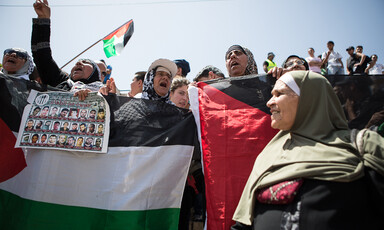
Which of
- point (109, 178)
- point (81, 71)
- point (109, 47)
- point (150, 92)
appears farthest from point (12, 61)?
point (109, 47)

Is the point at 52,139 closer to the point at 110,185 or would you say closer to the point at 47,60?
the point at 110,185

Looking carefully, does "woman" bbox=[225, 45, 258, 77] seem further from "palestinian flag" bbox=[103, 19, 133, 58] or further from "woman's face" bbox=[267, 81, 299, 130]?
"palestinian flag" bbox=[103, 19, 133, 58]

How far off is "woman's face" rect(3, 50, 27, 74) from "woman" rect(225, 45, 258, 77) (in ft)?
8.39

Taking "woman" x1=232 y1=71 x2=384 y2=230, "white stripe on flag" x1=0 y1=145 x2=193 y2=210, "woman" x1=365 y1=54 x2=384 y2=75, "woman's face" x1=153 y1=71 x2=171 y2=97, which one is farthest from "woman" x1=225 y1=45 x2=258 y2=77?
"woman" x1=365 y1=54 x2=384 y2=75

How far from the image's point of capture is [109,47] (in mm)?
7473

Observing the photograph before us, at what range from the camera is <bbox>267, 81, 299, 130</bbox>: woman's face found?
1756 mm

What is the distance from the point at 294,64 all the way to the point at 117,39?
19.1 feet

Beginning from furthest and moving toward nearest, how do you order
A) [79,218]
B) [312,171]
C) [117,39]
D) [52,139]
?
[117,39], [52,139], [79,218], [312,171]

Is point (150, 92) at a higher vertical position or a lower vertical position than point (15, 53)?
lower

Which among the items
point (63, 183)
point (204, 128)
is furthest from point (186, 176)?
point (63, 183)

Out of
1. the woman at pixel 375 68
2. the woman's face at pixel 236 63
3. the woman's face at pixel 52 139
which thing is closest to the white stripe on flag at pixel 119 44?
the woman's face at pixel 236 63

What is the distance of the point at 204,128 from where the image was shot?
96.7 inches

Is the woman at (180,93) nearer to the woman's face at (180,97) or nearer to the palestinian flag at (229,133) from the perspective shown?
the woman's face at (180,97)

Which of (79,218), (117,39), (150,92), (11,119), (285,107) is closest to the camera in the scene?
(285,107)
